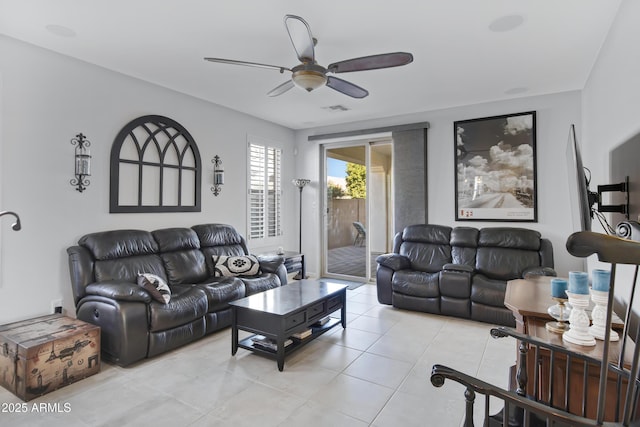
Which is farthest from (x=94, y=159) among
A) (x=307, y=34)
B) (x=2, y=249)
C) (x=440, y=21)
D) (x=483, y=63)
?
(x=483, y=63)

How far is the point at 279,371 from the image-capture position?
2.80 metres

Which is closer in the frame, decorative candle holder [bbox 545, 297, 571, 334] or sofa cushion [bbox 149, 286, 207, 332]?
decorative candle holder [bbox 545, 297, 571, 334]

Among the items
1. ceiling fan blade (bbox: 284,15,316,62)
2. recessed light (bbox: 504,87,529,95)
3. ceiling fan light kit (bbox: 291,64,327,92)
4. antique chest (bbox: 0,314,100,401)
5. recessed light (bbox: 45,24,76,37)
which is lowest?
antique chest (bbox: 0,314,100,401)

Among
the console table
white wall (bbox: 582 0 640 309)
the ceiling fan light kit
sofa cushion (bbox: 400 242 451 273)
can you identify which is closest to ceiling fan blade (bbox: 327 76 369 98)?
the ceiling fan light kit

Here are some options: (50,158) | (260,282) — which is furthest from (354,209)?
(50,158)

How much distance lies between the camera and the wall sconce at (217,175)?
4.89 m

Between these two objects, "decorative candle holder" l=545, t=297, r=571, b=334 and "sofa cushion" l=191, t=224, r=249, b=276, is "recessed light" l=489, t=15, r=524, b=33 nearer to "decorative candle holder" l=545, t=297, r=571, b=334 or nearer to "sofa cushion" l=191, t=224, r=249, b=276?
"decorative candle holder" l=545, t=297, r=571, b=334

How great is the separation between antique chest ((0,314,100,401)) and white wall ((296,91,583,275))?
446 cm

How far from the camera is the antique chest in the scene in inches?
92.7

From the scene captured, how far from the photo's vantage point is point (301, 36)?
7.86ft

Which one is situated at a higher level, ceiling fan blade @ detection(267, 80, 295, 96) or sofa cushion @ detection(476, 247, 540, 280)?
ceiling fan blade @ detection(267, 80, 295, 96)

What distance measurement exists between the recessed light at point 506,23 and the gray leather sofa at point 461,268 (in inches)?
94.2

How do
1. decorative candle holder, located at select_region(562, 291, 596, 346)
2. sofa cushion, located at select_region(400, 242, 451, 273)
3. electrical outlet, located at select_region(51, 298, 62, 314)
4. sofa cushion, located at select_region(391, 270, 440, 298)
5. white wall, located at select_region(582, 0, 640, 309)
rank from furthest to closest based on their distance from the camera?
sofa cushion, located at select_region(400, 242, 451, 273) < sofa cushion, located at select_region(391, 270, 440, 298) < electrical outlet, located at select_region(51, 298, 62, 314) < white wall, located at select_region(582, 0, 640, 309) < decorative candle holder, located at select_region(562, 291, 596, 346)

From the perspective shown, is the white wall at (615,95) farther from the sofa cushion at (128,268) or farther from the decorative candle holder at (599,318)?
the sofa cushion at (128,268)
